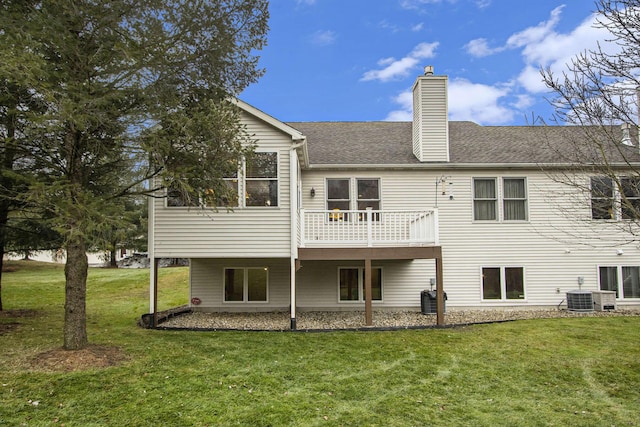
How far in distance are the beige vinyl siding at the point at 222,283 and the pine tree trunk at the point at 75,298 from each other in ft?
18.8

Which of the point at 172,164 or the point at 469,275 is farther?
the point at 469,275

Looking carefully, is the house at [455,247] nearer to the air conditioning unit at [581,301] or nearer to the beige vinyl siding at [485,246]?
the beige vinyl siding at [485,246]

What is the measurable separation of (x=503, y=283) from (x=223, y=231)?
8.66 m

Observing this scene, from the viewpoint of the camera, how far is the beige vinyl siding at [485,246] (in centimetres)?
1318

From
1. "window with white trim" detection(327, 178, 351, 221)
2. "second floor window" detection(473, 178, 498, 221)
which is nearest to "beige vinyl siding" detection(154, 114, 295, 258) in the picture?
"window with white trim" detection(327, 178, 351, 221)

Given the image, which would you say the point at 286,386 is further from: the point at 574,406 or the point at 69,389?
the point at 574,406

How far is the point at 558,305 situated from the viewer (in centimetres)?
1311

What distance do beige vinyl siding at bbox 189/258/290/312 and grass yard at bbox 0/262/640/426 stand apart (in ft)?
9.78

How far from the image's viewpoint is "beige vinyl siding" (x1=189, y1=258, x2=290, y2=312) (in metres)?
13.1

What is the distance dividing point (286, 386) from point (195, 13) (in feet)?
20.5

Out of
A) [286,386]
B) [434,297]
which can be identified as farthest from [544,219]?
[286,386]

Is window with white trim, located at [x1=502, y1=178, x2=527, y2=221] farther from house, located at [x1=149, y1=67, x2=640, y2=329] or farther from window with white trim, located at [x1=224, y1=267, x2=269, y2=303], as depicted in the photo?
window with white trim, located at [x1=224, y1=267, x2=269, y2=303]

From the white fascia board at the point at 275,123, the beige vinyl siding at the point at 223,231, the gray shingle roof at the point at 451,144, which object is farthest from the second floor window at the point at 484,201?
the beige vinyl siding at the point at 223,231

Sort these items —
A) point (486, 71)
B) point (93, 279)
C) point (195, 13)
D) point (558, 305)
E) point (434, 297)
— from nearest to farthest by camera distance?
point (195, 13), point (434, 297), point (558, 305), point (486, 71), point (93, 279)
